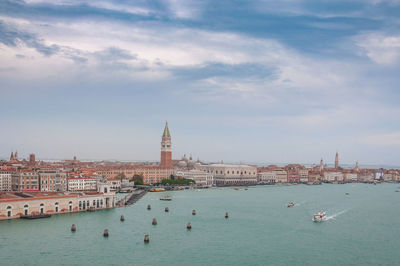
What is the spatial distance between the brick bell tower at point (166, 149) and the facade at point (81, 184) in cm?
1827

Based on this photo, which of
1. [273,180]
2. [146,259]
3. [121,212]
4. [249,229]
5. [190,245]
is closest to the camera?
[146,259]

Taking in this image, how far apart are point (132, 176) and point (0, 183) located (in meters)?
17.2

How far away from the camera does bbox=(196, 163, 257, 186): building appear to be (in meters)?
55.4

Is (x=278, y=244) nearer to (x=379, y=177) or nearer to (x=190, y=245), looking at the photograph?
(x=190, y=245)

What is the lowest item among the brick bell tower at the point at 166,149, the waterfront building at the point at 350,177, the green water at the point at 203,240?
the waterfront building at the point at 350,177

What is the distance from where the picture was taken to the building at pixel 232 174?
182ft

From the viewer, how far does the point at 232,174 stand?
2242 inches

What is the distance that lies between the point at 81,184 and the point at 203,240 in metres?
20.2

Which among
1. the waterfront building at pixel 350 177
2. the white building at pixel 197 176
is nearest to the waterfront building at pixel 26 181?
the white building at pixel 197 176

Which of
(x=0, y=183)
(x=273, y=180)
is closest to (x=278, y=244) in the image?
(x=0, y=183)

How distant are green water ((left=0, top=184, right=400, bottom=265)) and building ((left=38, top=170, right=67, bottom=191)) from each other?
9.26 metres

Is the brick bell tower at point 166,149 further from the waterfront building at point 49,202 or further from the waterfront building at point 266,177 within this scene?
the waterfront building at point 49,202

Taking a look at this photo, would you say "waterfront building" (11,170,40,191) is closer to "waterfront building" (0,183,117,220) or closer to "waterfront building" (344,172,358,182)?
"waterfront building" (0,183,117,220)

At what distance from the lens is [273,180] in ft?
200
